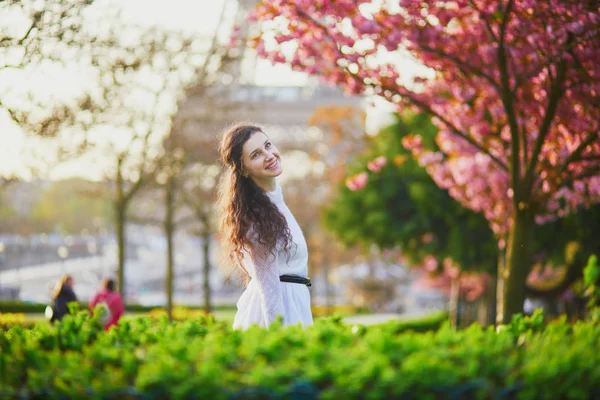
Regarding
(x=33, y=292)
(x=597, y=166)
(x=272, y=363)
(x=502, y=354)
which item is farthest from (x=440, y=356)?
(x=33, y=292)

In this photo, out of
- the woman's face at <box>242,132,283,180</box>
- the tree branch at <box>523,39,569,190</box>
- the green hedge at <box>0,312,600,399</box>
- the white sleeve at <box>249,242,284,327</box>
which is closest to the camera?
the green hedge at <box>0,312,600,399</box>

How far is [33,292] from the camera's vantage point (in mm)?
46375

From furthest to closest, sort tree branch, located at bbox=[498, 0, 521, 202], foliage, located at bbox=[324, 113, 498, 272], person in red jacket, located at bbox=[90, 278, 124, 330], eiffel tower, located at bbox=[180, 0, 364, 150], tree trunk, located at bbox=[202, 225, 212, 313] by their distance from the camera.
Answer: eiffel tower, located at bbox=[180, 0, 364, 150], tree trunk, located at bbox=[202, 225, 212, 313], foliage, located at bbox=[324, 113, 498, 272], person in red jacket, located at bbox=[90, 278, 124, 330], tree branch, located at bbox=[498, 0, 521, 202]

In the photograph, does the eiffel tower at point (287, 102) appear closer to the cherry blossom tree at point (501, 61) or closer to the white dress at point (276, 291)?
the cherry blossom tree at point (501, 61)

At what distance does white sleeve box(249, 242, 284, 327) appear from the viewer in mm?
4742

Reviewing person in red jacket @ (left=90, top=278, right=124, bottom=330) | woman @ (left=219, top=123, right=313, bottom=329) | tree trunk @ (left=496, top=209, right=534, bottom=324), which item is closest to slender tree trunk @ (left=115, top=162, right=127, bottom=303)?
person in red jacket @ (left=90, top=278, right=124, bottom=330)

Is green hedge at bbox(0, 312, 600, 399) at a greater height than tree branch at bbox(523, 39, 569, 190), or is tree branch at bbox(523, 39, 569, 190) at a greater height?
tree branch at bbox(523, 39, 569, 190)

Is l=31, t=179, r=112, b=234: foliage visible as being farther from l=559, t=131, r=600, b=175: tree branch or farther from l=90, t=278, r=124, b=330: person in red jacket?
l=559, t=131, r=600, b=175: tree branch

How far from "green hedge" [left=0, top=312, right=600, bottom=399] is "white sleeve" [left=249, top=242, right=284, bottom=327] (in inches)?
34.7

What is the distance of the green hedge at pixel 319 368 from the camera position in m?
3.05

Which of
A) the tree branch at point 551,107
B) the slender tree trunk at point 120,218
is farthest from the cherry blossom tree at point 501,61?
the slender tree trunk at point 120,218

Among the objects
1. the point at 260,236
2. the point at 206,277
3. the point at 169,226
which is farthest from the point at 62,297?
the point at 206,277

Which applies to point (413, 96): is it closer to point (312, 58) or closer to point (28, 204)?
point (312, 58)

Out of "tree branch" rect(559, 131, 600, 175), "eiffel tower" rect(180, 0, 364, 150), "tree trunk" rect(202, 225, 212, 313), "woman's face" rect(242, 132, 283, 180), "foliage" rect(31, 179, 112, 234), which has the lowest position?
"tree trunk" rect(202, 225, 212, 313)
